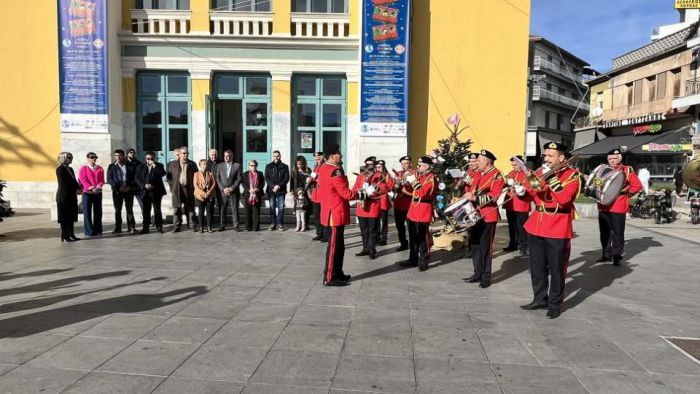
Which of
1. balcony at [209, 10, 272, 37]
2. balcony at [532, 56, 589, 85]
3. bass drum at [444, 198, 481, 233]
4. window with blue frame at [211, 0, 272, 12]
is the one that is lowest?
bass drum at [444, 198, 481, 233]

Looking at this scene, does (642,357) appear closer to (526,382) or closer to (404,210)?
(526,382)

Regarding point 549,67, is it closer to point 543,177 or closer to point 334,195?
point 334,195

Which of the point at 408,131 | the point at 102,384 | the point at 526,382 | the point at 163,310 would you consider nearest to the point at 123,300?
the point at 163,310

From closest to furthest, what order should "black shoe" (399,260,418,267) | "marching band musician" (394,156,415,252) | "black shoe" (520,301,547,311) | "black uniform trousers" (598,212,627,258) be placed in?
"black shoe" (520,301,547,311) < "black shoe" (399,260,418,267) < "black uniform trousers" (598,212,627,258) < "marching band musician" (394,156,415,252)

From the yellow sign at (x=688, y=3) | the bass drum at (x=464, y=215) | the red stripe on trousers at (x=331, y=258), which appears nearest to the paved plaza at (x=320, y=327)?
the red stripe on trousers at (x=331, y=258)

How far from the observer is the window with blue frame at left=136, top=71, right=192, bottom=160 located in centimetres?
1553

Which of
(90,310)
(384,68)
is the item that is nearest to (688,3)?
(384,68)

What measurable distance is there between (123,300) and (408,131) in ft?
36.6

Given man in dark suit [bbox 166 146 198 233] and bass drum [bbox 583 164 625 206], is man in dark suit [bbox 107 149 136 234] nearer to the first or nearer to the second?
man in dark suit [bbox 166 146 198 233]

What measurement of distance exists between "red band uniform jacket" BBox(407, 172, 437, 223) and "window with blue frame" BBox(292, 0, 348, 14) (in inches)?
397

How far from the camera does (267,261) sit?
823 cm

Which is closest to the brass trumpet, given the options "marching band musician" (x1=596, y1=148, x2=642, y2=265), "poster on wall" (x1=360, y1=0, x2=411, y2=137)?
"marching band musician" (x1=596, y1=148, x2=642, y2=265)

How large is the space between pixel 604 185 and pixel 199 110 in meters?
12.1

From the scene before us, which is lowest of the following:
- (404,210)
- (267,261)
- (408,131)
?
(267,261)
